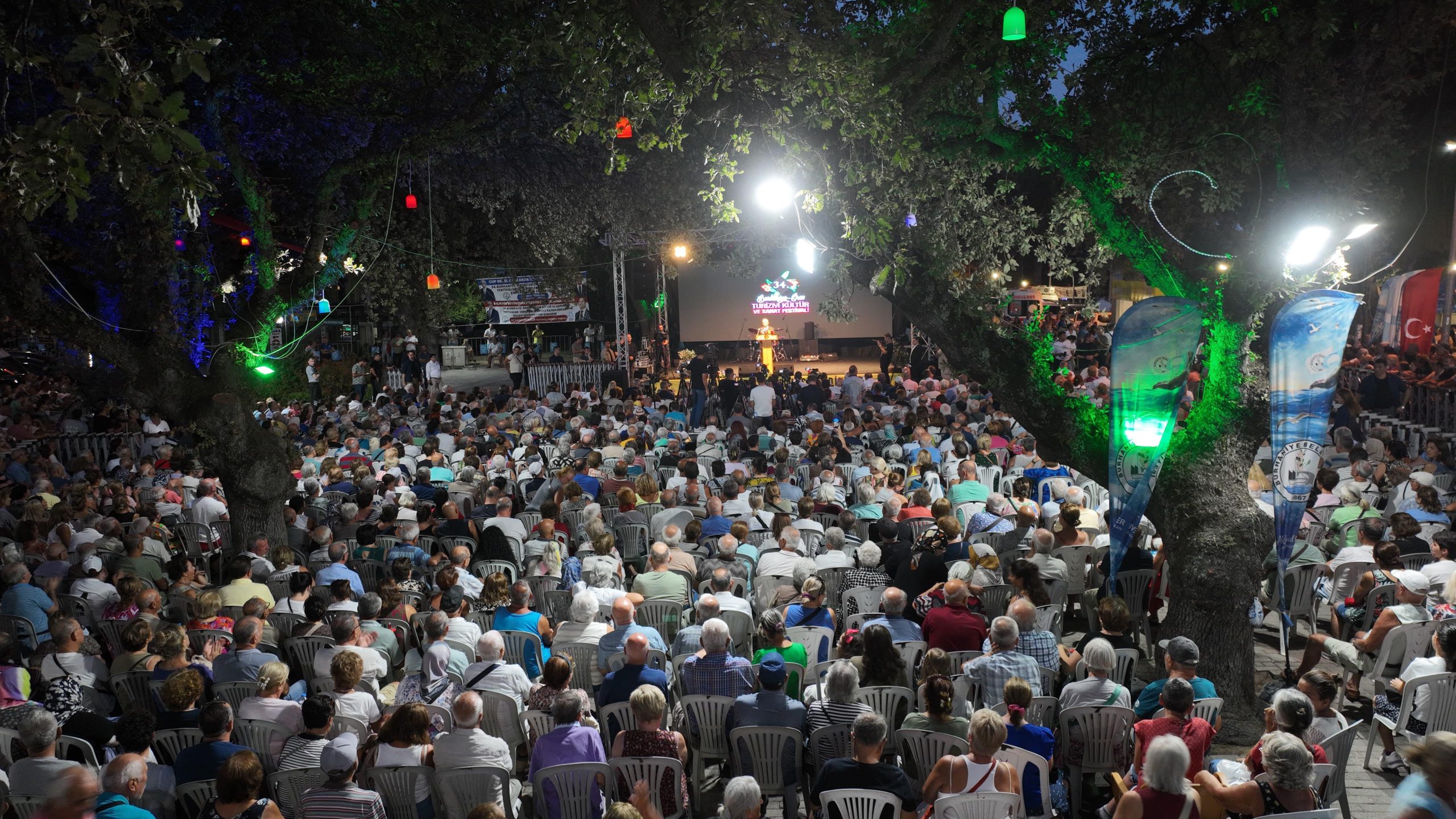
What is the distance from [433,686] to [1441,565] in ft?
21.4

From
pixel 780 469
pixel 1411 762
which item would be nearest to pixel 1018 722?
pixel 1411 762

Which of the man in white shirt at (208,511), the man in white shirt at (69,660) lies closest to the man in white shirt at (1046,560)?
the man in white shirt at (69,660)

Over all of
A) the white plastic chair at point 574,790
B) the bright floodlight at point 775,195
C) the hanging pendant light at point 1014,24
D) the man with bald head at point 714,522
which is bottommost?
the white plastic chair at point 574,790

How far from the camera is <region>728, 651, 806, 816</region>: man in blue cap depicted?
518cm

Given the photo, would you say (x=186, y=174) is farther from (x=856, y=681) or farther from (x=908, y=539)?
(x=908, y=539)

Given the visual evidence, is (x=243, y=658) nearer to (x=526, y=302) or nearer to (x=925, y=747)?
(x=925, y=747)

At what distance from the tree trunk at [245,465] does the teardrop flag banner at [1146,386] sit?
25.2 ft

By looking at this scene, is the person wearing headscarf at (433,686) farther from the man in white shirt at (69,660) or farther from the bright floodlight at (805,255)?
the bright floodlight at (805,255)

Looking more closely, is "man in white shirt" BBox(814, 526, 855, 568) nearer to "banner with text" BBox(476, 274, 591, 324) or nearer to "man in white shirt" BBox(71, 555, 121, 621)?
"man in white shirt" BBox(71, 555, 121, 621)

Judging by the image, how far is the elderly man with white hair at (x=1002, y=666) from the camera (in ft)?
18.3

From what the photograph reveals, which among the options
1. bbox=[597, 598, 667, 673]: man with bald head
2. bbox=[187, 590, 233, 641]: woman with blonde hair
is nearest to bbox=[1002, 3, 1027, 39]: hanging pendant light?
bbox=[597, 598, 667, 673]: man with bald head

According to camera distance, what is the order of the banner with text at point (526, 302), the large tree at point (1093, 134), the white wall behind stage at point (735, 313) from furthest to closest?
the white wall behind stage at point (735, 313) < the banner with text at point (526, 302) < the large tree at point (1093, 134)

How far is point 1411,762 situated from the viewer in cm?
364

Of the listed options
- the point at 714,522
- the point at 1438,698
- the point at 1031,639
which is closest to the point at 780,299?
the point at 714,522
